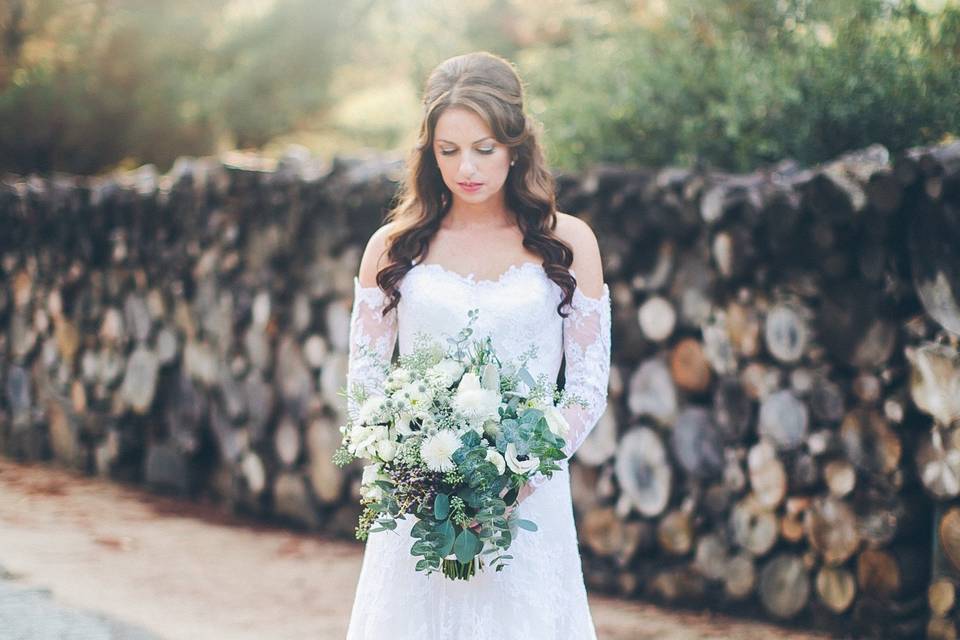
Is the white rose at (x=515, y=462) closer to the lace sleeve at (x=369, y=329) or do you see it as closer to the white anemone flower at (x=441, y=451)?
the white anemone flower at (x=441, y=451)

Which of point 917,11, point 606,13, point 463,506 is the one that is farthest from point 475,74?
point 606,13

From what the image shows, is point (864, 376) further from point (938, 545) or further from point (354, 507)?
point (354, 507)

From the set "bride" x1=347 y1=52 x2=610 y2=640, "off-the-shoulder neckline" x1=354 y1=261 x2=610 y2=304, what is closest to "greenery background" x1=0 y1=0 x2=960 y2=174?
"bride" x1=347 y1=52 x2=610 y2=640

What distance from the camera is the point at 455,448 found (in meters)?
2.08

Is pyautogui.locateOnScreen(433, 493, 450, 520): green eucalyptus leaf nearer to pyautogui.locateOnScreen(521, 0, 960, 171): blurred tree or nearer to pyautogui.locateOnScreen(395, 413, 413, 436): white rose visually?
pyautogui.locateOnScreen(395, 413, 413, 436): white rose

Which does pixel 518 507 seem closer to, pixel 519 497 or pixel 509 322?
pixel 519 497

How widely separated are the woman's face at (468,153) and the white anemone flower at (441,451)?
745 millimetres

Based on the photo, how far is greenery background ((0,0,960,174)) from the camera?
5.07 metres

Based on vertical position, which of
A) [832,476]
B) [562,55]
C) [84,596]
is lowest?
[84,596]

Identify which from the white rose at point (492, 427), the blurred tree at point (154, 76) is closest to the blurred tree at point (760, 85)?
the white rose at point (492, 427)

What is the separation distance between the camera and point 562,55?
7273mm

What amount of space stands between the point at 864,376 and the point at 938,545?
0.71 m

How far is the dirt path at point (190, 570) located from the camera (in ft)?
14.3

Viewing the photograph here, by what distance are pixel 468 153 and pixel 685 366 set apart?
239 cm
